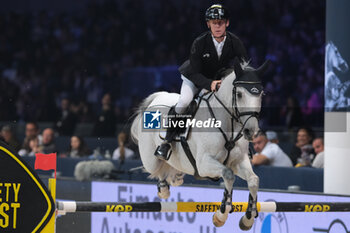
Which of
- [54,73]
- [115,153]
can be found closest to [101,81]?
[54,73]

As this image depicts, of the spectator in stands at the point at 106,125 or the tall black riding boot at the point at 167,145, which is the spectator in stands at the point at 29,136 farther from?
the tall black riding boot at the point at 167,145

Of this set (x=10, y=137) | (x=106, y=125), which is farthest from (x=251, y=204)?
(x=106, y=125)

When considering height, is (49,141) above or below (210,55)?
below

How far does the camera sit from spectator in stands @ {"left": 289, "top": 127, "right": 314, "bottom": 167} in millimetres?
8430

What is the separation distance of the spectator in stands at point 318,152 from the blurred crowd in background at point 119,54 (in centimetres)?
287

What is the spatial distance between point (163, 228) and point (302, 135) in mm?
2007

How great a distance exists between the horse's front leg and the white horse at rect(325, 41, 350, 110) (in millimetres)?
2132

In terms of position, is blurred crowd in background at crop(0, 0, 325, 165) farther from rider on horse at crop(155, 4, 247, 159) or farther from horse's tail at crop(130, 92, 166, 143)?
rider on horse at crop(155, 4, 247, 159)

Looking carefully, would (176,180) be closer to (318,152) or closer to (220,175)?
(220,175)

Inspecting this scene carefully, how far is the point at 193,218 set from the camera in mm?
7945

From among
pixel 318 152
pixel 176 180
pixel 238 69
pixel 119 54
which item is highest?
pixel 119 54

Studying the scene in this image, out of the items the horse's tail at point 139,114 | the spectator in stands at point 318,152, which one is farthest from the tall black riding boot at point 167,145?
the spectator in stands at point 318,152

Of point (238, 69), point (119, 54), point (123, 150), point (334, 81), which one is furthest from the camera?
point (119, 54)

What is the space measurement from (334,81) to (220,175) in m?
2.33
